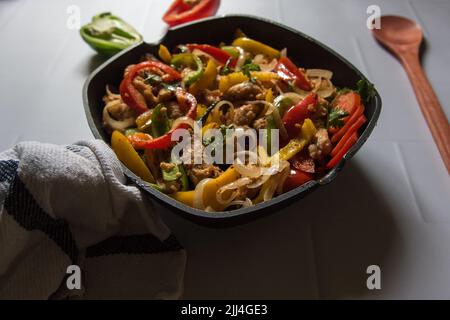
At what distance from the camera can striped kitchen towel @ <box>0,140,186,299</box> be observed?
72cm

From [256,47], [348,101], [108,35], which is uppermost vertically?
[108,35]

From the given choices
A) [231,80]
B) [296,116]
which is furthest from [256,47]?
[296,116]

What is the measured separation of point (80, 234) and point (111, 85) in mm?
387

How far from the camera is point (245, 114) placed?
3.05 feet

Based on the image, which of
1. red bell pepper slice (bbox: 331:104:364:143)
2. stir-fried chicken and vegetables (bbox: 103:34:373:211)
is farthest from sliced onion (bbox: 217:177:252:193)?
red bell pepper slice (bbox: 331:104:364:143)

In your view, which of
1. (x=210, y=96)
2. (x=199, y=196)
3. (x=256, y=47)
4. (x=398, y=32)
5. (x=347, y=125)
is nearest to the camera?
(x=199, y=196)

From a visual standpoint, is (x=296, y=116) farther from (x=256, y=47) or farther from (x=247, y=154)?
(x=256, y=47)

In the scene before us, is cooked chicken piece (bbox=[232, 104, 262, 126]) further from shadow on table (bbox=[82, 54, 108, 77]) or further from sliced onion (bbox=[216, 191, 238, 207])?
shadow on table (bbox=[82, 54, 108, 77])

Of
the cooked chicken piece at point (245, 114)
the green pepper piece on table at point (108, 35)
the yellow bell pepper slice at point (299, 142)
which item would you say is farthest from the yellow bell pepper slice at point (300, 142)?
the green pepper piece on table at point (108, 35)

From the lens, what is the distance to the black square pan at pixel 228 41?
2.39ft

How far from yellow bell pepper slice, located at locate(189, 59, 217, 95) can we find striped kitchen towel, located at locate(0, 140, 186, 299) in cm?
→ 28

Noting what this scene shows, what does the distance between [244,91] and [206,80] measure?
0.11 metres

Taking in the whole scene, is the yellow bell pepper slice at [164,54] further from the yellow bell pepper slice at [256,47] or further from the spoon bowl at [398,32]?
the spoon bowl at [398,32]

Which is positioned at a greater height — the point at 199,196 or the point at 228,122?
the point at 228,122
